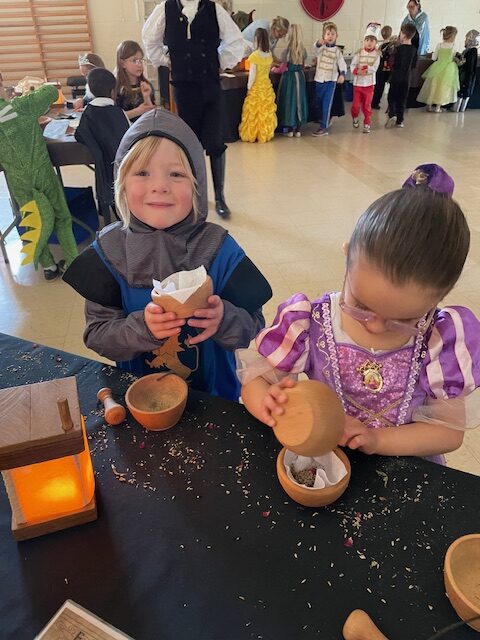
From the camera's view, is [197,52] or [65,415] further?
[197,52]

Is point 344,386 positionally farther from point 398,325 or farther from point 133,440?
point 133,440

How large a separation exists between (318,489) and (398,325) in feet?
1.12

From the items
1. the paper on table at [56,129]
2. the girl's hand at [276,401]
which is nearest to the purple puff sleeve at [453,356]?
the girl's hand at [276,401]

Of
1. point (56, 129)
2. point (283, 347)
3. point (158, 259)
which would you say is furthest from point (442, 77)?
point (283, 347)

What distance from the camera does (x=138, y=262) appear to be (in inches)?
51.0

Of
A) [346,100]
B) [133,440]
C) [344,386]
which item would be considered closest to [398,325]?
[344,386]

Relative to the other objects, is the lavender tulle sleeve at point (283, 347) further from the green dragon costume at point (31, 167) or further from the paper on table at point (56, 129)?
the paper on table at point (56, 129)

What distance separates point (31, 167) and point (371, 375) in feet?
9.20

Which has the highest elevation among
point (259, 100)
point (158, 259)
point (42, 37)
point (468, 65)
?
point (42, 37)

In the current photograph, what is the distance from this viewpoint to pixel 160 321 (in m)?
1.07

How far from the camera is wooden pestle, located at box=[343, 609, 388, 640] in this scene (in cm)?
68

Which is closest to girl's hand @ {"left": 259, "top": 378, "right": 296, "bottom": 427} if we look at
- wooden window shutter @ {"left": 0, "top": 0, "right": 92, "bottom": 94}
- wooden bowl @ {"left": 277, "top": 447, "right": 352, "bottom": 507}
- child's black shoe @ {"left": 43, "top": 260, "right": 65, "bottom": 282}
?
wooden bowl @ {"left": 277, "top": 447, "right": 352, "bottom": 507}

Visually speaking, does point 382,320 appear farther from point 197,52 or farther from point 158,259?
point 197,52

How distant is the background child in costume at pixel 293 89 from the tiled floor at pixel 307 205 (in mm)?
269
